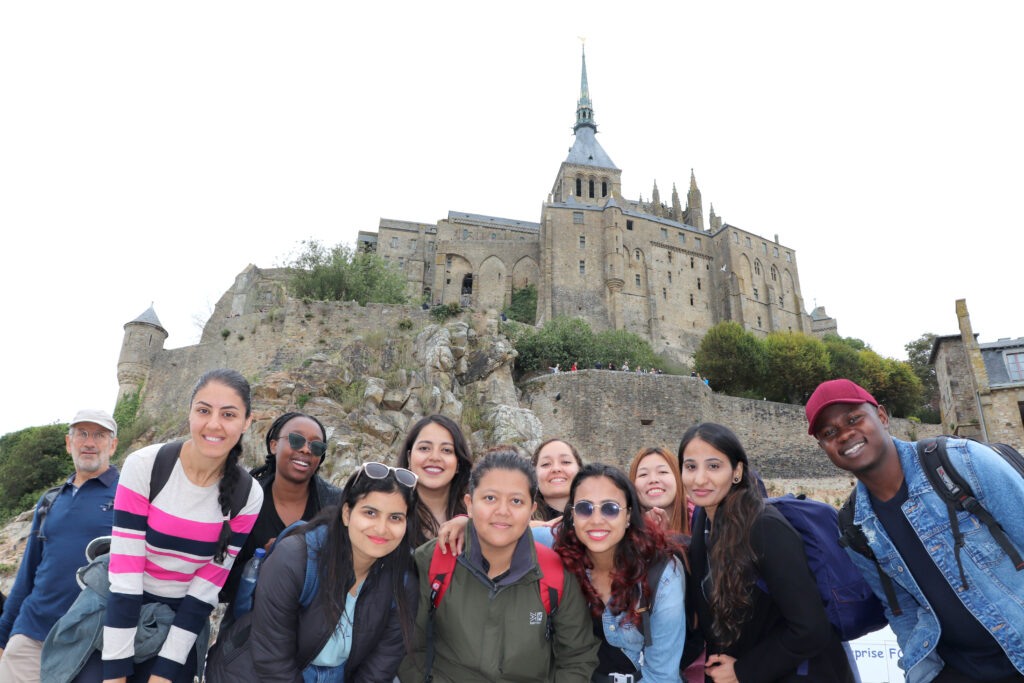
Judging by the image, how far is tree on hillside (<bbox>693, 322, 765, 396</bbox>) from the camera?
33344 mm

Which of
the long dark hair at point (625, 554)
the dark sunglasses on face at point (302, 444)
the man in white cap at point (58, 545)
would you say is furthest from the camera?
the dark sunglasses on face at point (302, 444)

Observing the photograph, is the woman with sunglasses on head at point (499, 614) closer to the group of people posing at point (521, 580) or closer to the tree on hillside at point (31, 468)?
the group of people posing at point (521, 580)

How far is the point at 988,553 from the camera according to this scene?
8.84 ft

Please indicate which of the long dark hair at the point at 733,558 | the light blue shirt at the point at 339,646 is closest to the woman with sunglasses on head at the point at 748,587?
the long dark hair at the point at 733,558

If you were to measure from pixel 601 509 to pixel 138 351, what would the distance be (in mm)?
25984

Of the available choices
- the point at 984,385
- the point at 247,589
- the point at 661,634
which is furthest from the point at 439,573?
A: the point at 984,385

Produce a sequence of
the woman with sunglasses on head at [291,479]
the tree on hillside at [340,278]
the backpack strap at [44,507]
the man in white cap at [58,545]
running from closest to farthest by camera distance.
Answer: the man in white cap at [58,545]
the woman with sunglasses on head at [291,479]
the backpack strap at [44,507]
the tree on hillside at [340,278]

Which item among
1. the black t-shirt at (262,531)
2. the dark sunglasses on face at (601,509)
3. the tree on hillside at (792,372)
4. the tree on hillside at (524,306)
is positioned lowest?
the black t-shirt at (262,531)

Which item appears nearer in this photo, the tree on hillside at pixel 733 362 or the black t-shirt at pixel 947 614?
the black t-shirt at pixel 947 614

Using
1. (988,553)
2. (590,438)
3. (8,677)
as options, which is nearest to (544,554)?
(988,553)

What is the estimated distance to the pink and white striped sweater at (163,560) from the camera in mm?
3059

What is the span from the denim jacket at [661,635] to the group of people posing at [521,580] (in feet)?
0.04

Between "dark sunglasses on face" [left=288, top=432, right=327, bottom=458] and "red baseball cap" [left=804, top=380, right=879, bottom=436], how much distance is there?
10.3 ft

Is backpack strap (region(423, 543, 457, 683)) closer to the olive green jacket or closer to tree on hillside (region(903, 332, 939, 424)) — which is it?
the olive green jacket
